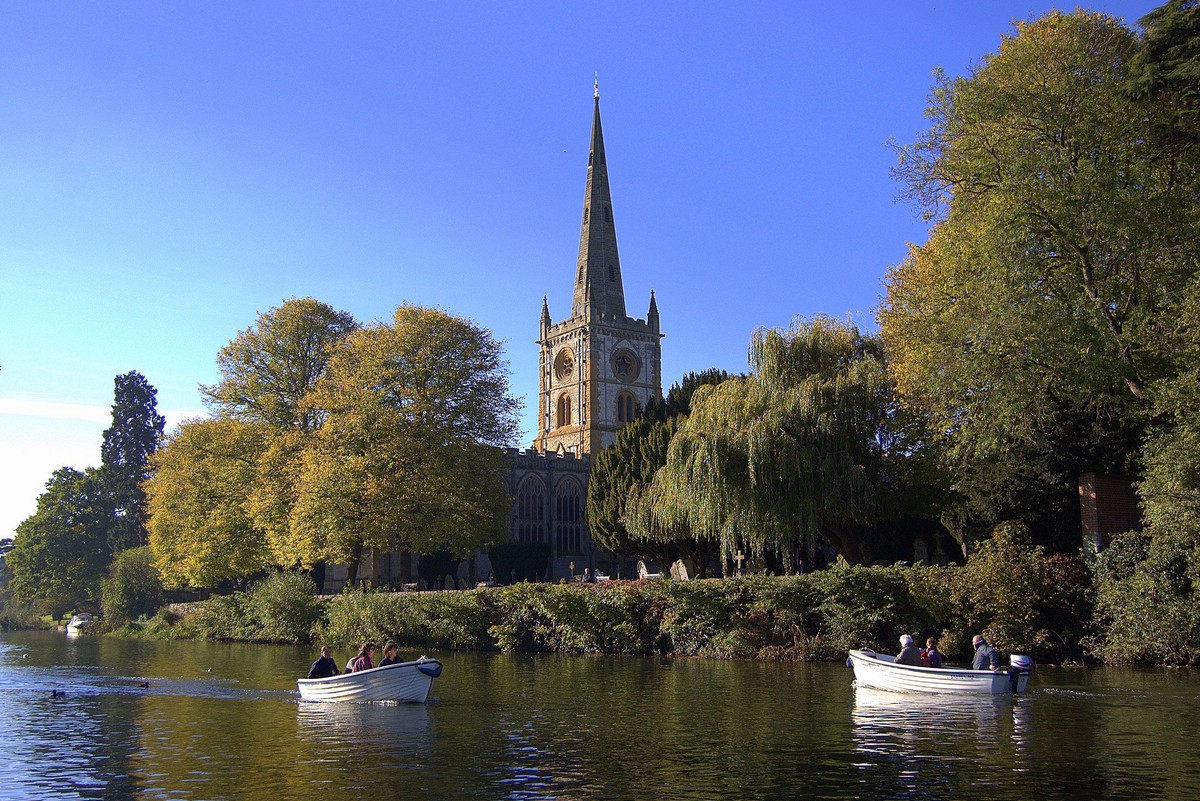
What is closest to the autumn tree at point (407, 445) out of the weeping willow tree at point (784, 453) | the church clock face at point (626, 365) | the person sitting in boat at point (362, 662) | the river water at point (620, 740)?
the weeping willow tree at point (784, 453)

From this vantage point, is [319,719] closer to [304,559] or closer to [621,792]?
[621,792]

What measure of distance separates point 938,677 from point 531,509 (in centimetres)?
6740

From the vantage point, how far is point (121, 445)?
3263 inches

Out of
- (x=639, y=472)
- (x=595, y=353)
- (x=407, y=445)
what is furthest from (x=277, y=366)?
(x=595, y=353)

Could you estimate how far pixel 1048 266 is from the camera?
89.4ft

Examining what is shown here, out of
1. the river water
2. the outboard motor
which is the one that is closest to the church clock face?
the river water

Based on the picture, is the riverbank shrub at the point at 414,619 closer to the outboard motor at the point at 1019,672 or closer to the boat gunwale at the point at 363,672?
the boat gunwale at the point at 363,672

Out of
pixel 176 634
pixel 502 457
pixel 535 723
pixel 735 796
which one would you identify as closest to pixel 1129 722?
pixel 735 796

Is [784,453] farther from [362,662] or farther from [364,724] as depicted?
[364,724]

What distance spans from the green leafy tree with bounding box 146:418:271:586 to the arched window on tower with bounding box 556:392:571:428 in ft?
182

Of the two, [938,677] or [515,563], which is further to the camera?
[515,563]

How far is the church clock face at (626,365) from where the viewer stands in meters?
106

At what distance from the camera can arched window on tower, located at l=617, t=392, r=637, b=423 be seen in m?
105

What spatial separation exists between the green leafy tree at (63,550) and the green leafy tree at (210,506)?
28.4m
